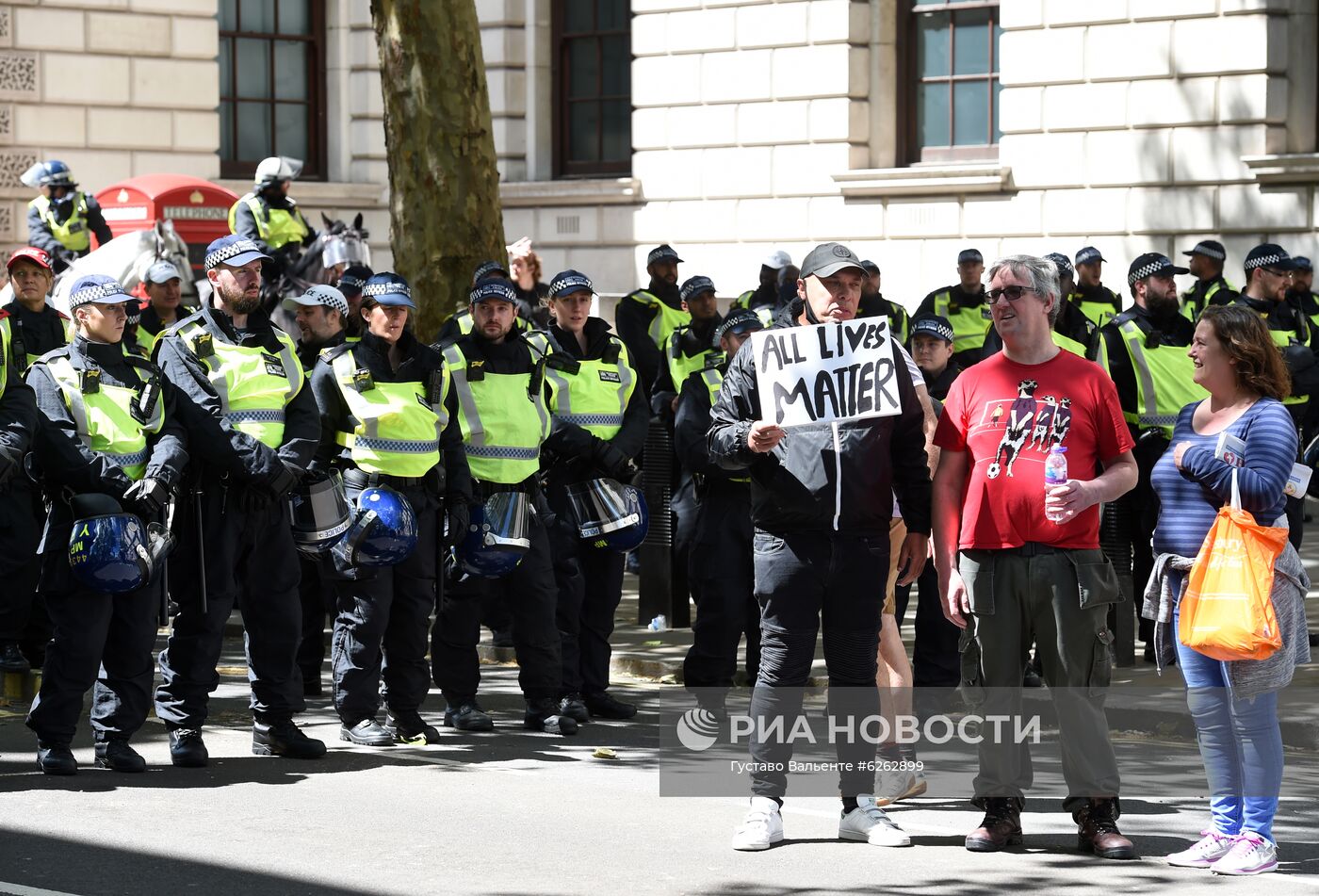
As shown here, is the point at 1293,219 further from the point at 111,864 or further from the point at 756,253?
the point at 111,864

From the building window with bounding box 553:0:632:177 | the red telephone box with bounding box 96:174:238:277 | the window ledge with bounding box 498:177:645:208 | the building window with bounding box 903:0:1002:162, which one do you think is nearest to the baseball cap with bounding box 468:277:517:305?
the red telephone box with bounding box 96:174:238:277

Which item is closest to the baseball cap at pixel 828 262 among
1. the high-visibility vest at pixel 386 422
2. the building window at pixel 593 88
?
the high-visibility vest at pixel 386 422

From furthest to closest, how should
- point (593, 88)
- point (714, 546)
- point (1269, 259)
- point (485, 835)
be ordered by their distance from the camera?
point (593, 88), point (1269, 259), point (714, 546), point (485, 835)

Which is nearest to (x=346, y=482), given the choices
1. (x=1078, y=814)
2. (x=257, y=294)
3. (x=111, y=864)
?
(x=257, y=294)

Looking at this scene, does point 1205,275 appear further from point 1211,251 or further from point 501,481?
point 501,481

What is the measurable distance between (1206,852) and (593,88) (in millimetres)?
18311

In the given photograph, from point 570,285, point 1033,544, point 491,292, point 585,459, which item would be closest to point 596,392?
point 585,459

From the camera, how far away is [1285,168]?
61.5 feet

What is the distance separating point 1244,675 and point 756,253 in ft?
49.1

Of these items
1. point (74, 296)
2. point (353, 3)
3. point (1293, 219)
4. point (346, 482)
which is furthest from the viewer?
point (353, 3)

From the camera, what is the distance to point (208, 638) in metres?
9.44

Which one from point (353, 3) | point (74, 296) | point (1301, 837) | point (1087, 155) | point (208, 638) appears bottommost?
point (1301, 837)

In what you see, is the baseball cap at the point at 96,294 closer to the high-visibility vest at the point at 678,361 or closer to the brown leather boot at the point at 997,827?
the brown leather boot at the point at 997,827

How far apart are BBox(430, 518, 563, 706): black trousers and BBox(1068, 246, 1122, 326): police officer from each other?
6.19 m
